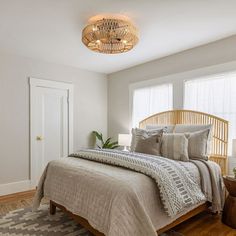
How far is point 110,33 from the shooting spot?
2311 mm

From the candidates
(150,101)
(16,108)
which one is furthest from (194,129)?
(16,108)

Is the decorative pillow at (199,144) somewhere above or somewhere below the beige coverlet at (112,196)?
above

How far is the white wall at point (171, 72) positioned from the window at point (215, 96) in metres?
0.12

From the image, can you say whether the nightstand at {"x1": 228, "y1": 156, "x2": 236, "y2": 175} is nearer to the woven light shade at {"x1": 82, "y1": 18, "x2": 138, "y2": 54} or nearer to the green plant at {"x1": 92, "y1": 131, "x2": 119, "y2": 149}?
the woven light shade at {"x1": 82, "y1": 18, "x2": 138, "y2": 54}

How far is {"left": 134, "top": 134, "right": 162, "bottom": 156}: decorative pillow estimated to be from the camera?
281 cm

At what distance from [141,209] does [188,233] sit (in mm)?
1020

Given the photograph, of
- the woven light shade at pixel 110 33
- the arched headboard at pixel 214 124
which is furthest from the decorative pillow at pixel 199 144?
the woven light shade at pixel 110 33

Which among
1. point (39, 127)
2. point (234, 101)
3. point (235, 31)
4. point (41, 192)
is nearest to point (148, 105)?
point (234, 101)

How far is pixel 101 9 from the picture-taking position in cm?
223

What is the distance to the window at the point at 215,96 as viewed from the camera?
9.68 ft

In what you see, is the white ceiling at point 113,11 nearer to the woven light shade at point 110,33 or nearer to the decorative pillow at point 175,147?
the woven light shade at point 110,33

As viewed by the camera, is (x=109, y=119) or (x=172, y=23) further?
(x=109, y=119)

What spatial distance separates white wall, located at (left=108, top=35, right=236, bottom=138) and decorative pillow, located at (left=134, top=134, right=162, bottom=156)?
104cm

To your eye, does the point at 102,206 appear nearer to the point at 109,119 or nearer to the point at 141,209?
the point at 141,209
